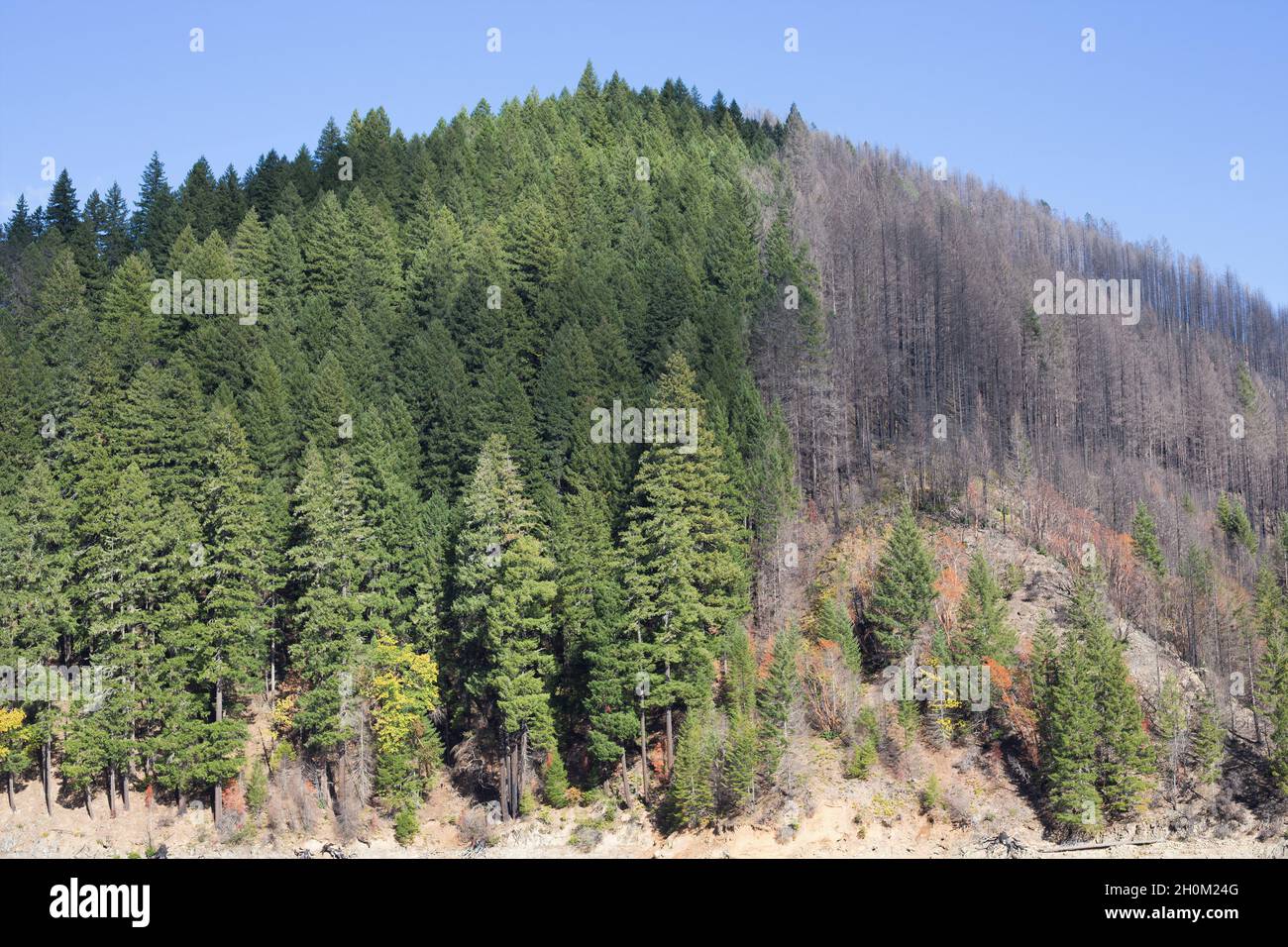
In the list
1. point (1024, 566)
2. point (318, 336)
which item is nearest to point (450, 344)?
→ point (318, 336)

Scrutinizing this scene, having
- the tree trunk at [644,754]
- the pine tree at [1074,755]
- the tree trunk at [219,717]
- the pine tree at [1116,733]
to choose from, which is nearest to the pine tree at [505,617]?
the tree trunk at [644,754]

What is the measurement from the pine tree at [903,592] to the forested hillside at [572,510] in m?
0.19

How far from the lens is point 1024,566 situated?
62.7 m

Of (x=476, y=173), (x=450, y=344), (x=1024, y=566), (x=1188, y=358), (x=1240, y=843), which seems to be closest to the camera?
(x=1240, y=843)

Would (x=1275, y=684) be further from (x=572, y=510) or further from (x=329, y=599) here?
(x=329, y=599)

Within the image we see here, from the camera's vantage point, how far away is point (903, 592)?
5528 centimetres

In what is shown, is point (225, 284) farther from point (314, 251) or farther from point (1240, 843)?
point (1240, 843)

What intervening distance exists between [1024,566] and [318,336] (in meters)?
40.4

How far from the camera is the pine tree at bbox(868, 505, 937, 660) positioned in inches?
2164

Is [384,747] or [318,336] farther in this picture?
[318,336]

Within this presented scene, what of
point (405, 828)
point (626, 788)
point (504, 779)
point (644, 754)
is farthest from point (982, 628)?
point (405, 828)

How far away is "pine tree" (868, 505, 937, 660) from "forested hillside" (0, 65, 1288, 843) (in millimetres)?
194

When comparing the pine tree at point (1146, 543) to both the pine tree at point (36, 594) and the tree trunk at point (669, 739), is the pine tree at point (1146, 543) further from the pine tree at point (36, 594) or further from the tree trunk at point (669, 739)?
the pine tree at point (36, 594)

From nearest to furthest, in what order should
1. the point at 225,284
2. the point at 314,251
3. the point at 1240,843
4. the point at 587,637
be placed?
the point at 1240,843
the point at 587,637
the point at 225,284
the point at 314,251
